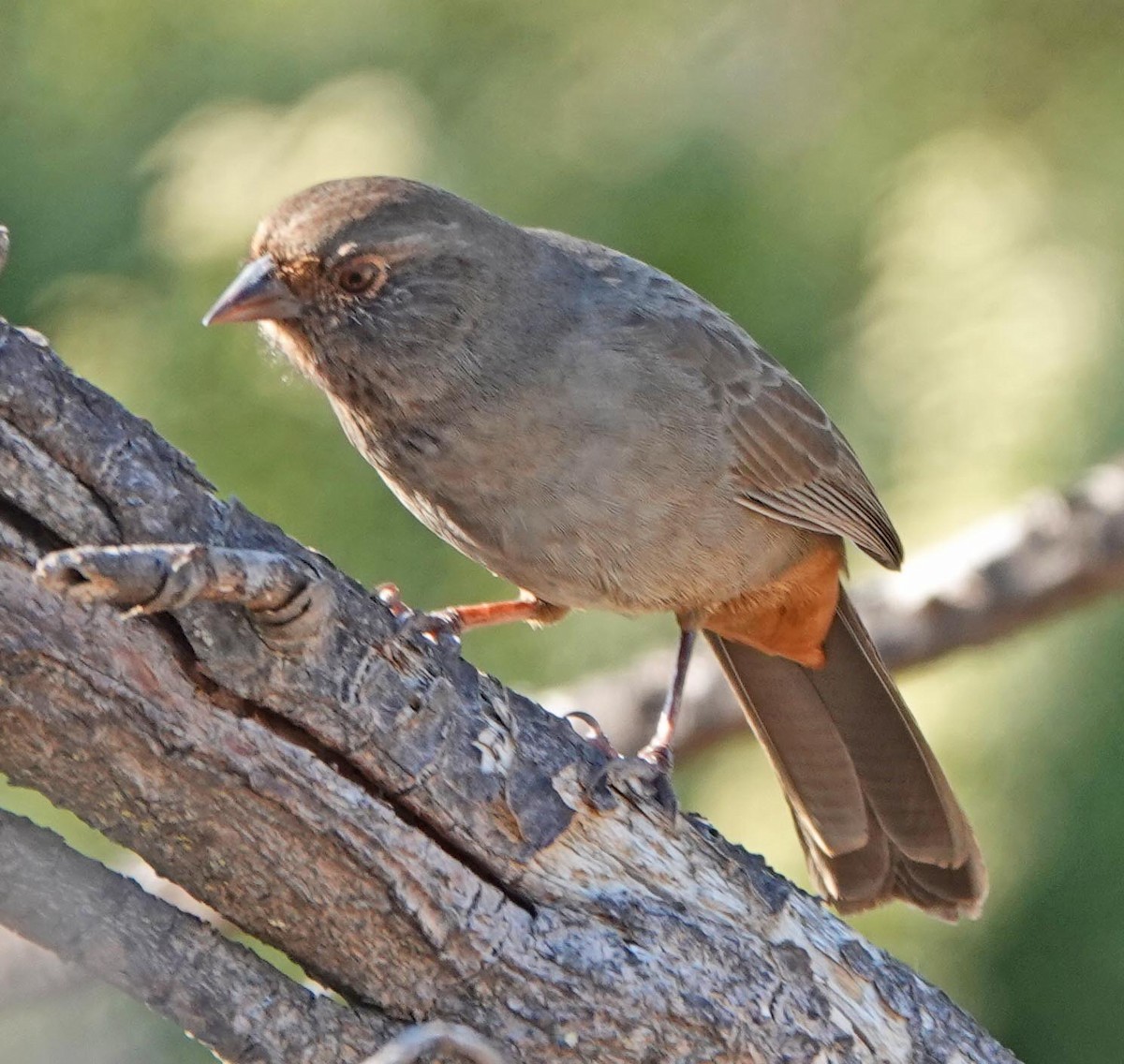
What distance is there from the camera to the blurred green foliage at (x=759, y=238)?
480 centimetres

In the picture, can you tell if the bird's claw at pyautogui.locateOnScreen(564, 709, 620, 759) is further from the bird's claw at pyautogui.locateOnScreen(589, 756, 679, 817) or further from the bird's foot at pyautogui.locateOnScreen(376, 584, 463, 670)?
the bird's foot at pyautogui.locateOnScreen(376, 584, 463, 670)

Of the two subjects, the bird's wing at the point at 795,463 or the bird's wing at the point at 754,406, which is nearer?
the bird's wing at the point at 754,406

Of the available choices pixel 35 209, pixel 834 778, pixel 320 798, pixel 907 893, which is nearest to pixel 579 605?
pixel 834 778

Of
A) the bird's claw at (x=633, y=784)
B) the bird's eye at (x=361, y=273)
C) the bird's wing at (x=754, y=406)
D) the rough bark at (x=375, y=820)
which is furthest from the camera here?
the bird's wing at (x=754, y=406)

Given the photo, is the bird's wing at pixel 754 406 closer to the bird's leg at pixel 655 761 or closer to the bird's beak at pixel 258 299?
the bird's leg at pixel 655 761

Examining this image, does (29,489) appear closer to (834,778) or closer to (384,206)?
(384,206)

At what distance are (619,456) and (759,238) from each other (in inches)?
61.6

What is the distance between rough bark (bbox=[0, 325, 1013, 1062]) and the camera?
2553 millimetres

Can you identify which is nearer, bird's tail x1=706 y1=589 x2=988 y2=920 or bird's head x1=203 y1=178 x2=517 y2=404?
bird's head x1=203 y1=178 x2=517 y2=404

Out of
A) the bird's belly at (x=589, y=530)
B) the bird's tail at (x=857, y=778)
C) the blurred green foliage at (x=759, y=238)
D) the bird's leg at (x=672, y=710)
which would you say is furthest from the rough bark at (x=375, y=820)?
the blurred green foliage at (x=759, y=238)

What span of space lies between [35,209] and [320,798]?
134 inches

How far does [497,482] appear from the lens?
3877 mm

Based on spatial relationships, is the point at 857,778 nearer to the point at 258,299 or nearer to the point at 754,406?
the point at 754,406

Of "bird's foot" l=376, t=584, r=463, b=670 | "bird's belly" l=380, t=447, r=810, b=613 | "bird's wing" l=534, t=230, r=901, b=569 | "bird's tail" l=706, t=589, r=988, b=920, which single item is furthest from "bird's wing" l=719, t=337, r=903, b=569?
"bird's foot" l=376, t=584, r=463, b=670
